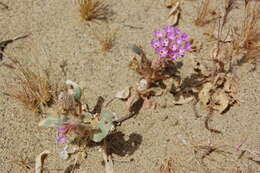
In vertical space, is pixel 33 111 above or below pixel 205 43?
below

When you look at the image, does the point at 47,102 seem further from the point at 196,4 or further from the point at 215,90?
the point at 196,4

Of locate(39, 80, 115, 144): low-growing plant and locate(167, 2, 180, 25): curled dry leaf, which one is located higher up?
locate(167, 2, 180, 25): curled dry leaf

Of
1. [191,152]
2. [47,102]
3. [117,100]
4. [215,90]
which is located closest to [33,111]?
[47,102]

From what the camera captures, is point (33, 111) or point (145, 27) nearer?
point (33, 111)

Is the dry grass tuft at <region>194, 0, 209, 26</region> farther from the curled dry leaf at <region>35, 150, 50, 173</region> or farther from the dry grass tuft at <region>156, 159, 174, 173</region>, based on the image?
the curled dry leaf at <region>35, 150, 50, 173</region>

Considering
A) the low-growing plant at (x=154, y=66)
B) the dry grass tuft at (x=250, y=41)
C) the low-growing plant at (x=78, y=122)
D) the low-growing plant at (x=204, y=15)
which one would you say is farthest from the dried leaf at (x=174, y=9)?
the low-growing plant at (x=78, y=122)

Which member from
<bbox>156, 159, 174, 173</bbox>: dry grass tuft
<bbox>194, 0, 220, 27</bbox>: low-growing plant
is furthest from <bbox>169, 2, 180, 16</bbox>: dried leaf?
<bbox>156, 159, 174, 173</bbox>: dry grass tuft
